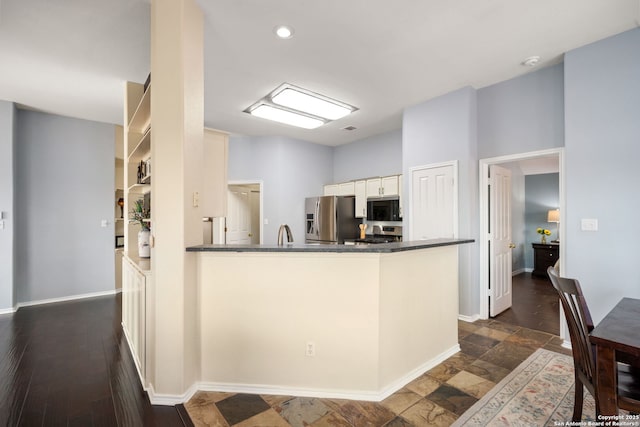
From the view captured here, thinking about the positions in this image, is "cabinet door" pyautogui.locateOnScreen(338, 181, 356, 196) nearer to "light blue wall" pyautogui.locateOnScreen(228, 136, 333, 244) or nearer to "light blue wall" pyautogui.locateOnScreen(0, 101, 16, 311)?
"light blue wall" pyautogui.locateOnScreen(228, 136, 333, 244)

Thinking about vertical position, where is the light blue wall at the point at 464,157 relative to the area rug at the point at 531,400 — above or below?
above

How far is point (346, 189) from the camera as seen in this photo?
18.7 feet

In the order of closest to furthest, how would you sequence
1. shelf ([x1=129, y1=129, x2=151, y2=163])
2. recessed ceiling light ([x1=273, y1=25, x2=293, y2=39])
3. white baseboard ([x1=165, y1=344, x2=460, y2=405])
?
white baseboard ([x1=165, y1=344, x2=460, y2=405]), recessed ceiling light ([x1=273, y1=25, x2=293, y2=39]), shelf ([x1=129, y1=129, x2=151, y2=163])

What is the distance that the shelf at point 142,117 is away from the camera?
2.75 metres

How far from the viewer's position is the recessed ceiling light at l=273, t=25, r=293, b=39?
241 centimetres

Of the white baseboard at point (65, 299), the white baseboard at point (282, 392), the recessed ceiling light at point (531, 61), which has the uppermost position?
the recessed ceiling light at point (531, 61)

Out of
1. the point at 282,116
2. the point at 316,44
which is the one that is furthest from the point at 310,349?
the point at 282,116

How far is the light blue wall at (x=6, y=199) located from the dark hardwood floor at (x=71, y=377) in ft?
1.20

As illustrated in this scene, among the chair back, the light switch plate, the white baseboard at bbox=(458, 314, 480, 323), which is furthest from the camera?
the white baseboard at bbox=(458, 314, 480, 323)

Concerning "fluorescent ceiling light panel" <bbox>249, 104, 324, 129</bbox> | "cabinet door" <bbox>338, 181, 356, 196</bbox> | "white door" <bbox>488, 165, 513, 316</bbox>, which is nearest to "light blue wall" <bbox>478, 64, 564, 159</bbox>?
"white door" <bbox>488, 165, 513, 316</bbox>

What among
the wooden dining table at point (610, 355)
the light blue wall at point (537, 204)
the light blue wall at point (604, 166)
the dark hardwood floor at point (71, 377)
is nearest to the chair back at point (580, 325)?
the wooden dining table at point (610, 355)

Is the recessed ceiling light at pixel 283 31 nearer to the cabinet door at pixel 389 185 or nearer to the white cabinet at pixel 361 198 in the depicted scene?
the cabinet door at pixel 389 185

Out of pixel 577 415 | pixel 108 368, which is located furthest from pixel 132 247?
pixel 577 415

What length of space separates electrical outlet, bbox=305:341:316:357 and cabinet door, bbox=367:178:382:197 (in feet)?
11.4
